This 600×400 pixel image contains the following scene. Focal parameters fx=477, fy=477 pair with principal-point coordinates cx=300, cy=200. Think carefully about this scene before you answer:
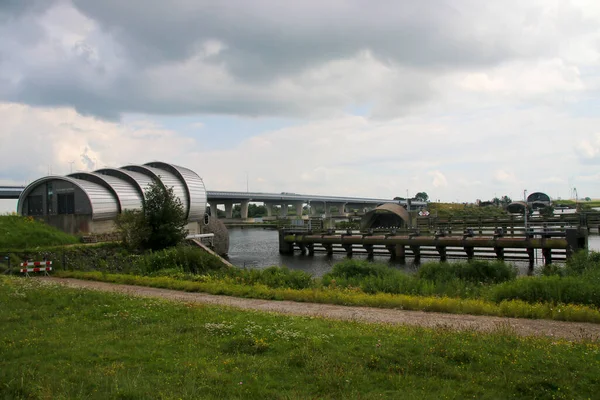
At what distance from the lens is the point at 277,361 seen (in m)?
7.86

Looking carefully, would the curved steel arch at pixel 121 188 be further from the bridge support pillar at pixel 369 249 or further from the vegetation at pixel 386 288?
the bridge support pillar at pixel 369 249

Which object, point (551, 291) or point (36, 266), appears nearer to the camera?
point (551, 291)

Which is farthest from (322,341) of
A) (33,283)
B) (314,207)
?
(314,207)

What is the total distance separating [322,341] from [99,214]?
38720 millimetres

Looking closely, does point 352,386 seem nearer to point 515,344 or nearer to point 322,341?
point 322,341

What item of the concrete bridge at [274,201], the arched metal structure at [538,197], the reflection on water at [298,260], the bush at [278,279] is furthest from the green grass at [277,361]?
the arched metal structure at [538,197]

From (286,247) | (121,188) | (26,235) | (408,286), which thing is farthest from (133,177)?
(408,286)

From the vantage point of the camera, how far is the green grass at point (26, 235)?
31.1m

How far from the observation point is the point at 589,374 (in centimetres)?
686

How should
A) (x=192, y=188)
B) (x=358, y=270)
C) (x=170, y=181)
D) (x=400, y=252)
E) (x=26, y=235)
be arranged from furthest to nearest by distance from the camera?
1. (x=192, y=188)
2. (x=170, y=181)
3. (x=400, y=252)
4. (x=26, y=235)
5. (x=358, y=270)

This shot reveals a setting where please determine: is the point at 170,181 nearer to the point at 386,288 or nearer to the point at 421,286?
the point at 386,288

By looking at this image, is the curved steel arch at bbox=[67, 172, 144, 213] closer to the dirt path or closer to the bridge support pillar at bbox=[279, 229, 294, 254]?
the bridge support pillar at bbox=[279, 229, 294, 254]

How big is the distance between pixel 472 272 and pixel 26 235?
28646 mm

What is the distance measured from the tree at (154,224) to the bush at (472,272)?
1933 centimetres
